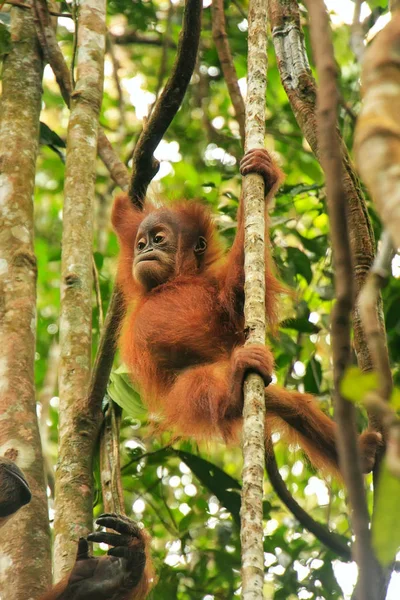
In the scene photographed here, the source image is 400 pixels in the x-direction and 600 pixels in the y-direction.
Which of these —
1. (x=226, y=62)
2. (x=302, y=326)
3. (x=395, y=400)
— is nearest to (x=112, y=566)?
(x=302, y=326)

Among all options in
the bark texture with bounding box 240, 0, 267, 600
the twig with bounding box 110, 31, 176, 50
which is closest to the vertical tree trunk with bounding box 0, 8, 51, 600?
the bark texture with bounding box 240, 0, 267, 600

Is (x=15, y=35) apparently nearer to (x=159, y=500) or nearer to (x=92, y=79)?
(x=92, y=79)

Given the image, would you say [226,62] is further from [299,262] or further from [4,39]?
[4,39]

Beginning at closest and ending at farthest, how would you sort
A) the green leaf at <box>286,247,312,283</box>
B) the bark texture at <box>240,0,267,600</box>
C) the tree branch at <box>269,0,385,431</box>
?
the bark texture at <box>240,0,267,600</box>, the tree branch at <box>269,0,385,431</box>, the green leaf at <box>286,247,312,283</box>

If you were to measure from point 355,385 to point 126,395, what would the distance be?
12.2 feet

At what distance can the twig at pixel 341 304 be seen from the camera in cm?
130

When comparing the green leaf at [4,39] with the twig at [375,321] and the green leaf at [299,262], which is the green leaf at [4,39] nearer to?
the green leaf at [299,262]

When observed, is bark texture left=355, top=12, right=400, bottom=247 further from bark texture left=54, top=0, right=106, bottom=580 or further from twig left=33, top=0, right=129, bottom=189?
twig left=33, top=0, right=129, bottom=189

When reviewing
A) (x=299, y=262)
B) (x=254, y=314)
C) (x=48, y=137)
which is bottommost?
(x=254, y=314)

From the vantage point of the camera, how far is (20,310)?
440cm

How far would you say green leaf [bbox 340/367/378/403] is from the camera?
4.50 ft

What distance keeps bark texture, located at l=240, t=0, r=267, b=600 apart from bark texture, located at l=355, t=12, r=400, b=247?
3.67 ft

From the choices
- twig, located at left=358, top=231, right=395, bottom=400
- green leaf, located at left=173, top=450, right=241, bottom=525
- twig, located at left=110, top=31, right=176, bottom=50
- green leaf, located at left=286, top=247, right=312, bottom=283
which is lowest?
twig, located at left=358, top=231, right=395, bottom=400

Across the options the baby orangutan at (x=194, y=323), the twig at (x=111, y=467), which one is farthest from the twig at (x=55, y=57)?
the twig at (x=111, y=467)
